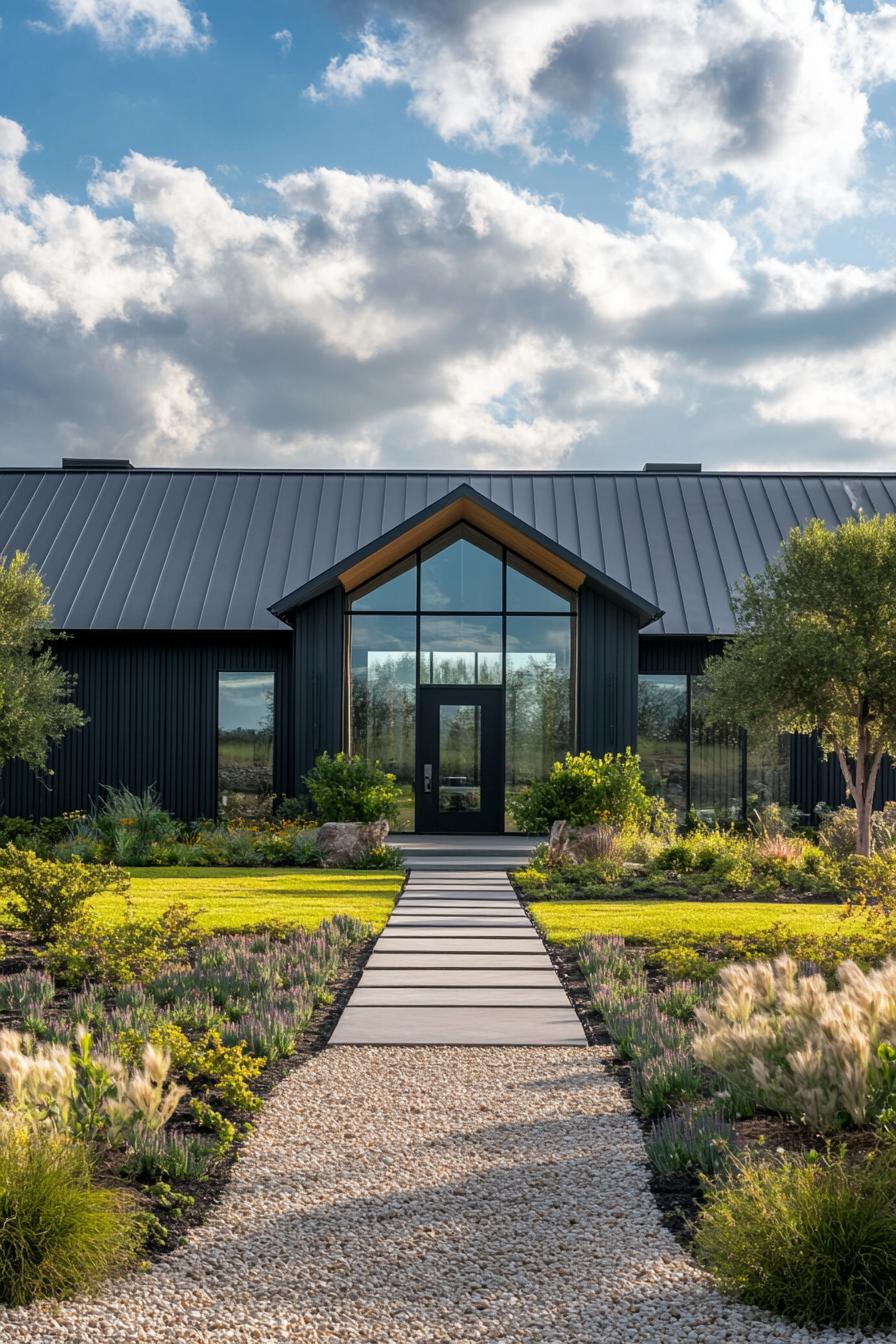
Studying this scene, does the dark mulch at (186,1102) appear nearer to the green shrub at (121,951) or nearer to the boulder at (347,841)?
the green shrub at (121,951)

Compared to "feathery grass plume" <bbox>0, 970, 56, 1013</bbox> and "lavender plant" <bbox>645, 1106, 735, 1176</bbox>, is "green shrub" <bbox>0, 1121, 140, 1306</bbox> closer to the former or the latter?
"lavender plant" <bbox>645, 1106, 735, 1176</bbox>

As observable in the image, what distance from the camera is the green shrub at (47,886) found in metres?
8.88

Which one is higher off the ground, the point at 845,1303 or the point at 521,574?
the point at 521,574

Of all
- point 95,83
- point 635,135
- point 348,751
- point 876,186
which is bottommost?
point 348,751

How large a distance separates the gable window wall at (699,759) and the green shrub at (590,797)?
3634 mm

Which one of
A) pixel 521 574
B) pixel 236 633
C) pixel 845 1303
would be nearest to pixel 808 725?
pixel 521 574

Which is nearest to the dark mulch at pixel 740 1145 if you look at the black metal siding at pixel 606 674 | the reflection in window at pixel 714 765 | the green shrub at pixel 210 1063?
the green shrub at pixel 210 1063

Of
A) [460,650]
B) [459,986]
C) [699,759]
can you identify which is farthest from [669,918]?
[699,759]

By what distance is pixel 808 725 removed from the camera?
15328 mm

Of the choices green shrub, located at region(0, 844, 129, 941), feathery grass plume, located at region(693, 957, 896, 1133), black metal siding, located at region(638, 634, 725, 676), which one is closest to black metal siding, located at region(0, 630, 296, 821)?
black metal siding, located at region(638, 634, 725, 676)

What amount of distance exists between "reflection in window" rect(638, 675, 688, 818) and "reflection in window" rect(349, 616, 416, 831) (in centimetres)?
427

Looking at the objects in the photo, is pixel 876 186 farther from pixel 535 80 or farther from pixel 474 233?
pixel 474 233

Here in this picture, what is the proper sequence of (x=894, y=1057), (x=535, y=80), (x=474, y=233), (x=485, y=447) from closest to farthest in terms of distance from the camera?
(x=894, y=1057)
(x=535, y=80)
(x=474, y=233)
(x=485, y=447)

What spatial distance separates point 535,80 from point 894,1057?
11170 mm
